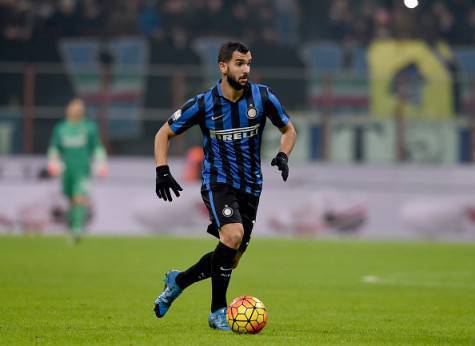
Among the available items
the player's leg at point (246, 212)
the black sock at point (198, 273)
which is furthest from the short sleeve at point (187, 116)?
the black sock at point (198, 273)

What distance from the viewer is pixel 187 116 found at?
8773mm

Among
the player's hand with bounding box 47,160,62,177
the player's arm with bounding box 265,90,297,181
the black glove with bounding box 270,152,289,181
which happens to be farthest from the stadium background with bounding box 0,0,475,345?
the black glove with bounding box 270,152,289,181

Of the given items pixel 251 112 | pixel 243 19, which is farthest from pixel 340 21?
pixel 251 112

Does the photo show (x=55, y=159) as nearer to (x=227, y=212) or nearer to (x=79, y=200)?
(x=79, y=200)

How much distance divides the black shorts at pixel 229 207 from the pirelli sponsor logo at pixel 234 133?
383 millimetres

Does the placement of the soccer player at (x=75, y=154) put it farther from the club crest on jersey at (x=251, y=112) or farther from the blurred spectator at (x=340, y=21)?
the club crest on jersey at (x=251, y=112)

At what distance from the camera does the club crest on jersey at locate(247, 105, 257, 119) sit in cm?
874

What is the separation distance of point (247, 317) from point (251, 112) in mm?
1644

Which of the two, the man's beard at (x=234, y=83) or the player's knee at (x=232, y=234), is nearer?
the player's knee at (x=232, y=234)

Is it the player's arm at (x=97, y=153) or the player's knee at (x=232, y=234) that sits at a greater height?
the player's arm at (x=97, y=153)

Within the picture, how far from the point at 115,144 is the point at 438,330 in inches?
606

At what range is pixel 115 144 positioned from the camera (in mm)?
23484

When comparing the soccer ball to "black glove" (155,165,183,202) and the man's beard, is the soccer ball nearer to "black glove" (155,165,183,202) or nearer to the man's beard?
"black glove" (155,165,183,202)

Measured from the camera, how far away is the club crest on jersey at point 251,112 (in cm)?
874
